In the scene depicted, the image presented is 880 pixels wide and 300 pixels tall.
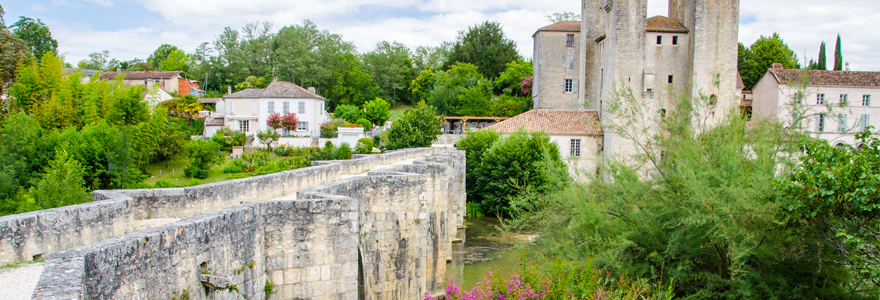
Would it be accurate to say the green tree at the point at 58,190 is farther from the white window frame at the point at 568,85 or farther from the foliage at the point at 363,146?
the white window frame at the point at 568,85

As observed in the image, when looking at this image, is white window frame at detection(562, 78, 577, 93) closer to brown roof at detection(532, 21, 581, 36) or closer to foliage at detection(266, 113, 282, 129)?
brown roof at detection(532, 21, 581, 36)

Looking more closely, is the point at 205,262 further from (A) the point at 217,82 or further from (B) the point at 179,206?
(A) the point at 217,82

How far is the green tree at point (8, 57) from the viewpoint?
27703 millimetres

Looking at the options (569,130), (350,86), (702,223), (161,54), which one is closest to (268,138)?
(569,130)

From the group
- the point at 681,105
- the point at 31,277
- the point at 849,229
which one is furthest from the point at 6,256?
the point at 681,105

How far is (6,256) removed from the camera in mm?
5492

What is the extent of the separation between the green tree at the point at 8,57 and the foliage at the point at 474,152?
2333 cm

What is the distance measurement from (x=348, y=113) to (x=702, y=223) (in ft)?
175

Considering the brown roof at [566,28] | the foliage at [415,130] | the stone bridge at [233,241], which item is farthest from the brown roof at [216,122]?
the stone bridge at [233,241]

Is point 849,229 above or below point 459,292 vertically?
above

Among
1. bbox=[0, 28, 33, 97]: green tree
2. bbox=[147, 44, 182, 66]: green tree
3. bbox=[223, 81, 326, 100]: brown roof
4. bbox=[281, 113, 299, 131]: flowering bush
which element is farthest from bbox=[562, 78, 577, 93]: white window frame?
bbox=[147, 44, 182, 66]: green tree

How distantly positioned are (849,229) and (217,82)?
72049 mm

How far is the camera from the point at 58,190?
1877 cm

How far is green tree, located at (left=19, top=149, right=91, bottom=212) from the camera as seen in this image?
18234 millimetres
